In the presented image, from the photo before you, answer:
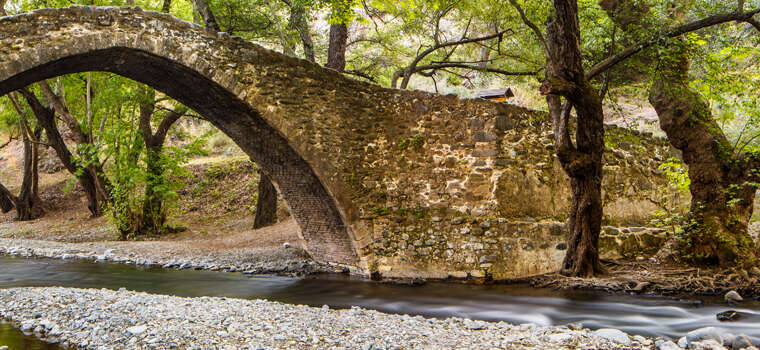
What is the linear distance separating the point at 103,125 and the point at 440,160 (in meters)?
8.87

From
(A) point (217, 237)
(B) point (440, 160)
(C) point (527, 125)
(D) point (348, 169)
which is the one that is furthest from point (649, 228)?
(A) point (217, 237)

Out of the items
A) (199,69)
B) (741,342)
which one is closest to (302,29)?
(199,69)

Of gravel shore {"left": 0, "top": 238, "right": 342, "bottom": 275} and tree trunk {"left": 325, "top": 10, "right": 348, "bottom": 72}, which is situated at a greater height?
tree trunk {"left": 325, "top": 10, "right": 348, "bottom": 72}

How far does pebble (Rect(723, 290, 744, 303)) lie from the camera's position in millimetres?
5734

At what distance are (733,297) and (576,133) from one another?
252 centimetres

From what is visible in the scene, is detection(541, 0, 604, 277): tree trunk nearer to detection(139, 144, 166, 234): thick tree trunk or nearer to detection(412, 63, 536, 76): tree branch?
detection(412, 63, 536, 76): tree branch

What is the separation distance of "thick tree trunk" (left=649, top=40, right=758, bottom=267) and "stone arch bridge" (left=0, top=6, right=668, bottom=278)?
168cm

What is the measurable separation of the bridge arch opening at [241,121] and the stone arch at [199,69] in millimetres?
18

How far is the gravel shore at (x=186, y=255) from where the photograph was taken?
8.45m

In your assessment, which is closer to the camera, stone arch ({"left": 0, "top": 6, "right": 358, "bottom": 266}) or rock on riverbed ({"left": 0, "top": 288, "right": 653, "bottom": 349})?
rock on riverbed ({"left": 0, "top": 288, "right": 653, "bottom": 349})

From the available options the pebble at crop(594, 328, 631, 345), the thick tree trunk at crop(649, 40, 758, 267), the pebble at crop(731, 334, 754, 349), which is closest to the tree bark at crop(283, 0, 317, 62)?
the thick tree trunk at crop(649, 40, 758, 267)

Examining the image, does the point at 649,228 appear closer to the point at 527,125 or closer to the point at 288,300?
the point at 527,125

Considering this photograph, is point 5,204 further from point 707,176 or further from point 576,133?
point 707,176

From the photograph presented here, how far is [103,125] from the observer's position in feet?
40.0
